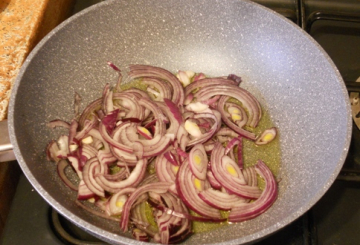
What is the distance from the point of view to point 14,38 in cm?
111

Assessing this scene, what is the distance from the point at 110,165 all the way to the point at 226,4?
65 cm

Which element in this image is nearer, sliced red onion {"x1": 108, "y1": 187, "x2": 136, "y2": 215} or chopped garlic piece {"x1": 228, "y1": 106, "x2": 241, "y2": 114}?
sliced red onion {"x1": 108, "y1": 187, "x2": 136, "y2": 215}

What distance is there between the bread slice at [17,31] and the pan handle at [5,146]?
0.36 ft

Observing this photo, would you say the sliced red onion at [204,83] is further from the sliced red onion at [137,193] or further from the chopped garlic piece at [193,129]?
the sliced red onion at [137,193]

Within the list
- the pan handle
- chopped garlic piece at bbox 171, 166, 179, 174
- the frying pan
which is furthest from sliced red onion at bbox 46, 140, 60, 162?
chopped garlic piece at bbox 171, 166, 179, 174

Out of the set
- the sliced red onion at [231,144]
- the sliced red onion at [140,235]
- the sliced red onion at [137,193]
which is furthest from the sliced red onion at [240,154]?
the sliced red onion at [140,235]

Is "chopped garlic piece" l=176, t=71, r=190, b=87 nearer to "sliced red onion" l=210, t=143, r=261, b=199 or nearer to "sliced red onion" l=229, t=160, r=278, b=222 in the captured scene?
"sliced red onion" l=210, t=143, r=261, b=199

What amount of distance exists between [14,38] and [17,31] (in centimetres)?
3

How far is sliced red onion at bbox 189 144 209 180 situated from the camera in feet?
Result: 3.13

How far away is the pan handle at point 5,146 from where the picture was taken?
2.77ft

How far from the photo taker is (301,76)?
112cm

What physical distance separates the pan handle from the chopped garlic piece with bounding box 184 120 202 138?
47 centimetres

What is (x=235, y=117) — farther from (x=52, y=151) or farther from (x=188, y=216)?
(x=52, y=151)

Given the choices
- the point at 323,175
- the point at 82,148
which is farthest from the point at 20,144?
the point at 323,175
